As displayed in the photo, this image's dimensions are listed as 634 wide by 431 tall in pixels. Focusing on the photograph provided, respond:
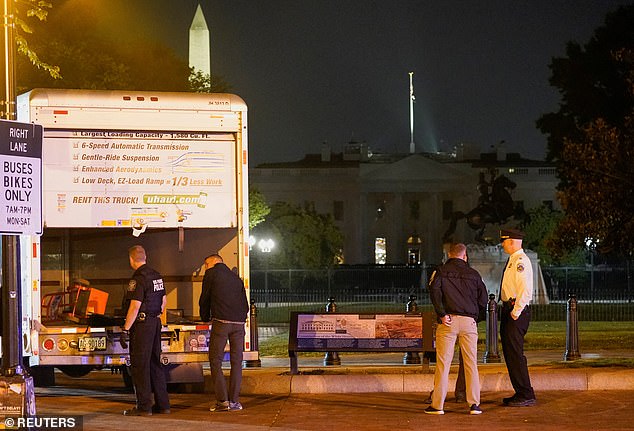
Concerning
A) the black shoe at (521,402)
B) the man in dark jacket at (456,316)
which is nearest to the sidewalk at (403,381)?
the black shoe at (521,402)

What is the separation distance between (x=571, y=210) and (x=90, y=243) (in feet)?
27.4

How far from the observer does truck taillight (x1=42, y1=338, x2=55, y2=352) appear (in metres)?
13.6

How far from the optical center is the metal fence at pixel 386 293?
126 feet

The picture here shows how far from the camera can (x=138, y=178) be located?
46.3 feet

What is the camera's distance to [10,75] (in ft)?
38.1

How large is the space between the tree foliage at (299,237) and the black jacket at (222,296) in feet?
189

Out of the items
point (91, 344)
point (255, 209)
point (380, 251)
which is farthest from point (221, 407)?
point (380, 251)

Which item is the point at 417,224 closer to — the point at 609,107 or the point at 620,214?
the point at 609,107

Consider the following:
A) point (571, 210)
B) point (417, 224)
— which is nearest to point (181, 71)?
point (571, 210)

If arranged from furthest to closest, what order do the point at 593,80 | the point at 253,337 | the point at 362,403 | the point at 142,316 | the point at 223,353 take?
the point at 593,80 → the point at 253,337 → the point at 362,403 → the point at 223,353 → the point at 142,316

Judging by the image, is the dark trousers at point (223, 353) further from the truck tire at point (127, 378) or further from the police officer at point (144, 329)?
the truck tire at point (127, 378)

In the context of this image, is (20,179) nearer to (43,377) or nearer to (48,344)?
(48,344)

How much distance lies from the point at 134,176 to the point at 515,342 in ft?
15.5

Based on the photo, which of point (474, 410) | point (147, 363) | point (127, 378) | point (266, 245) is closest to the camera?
point (147, 363)
